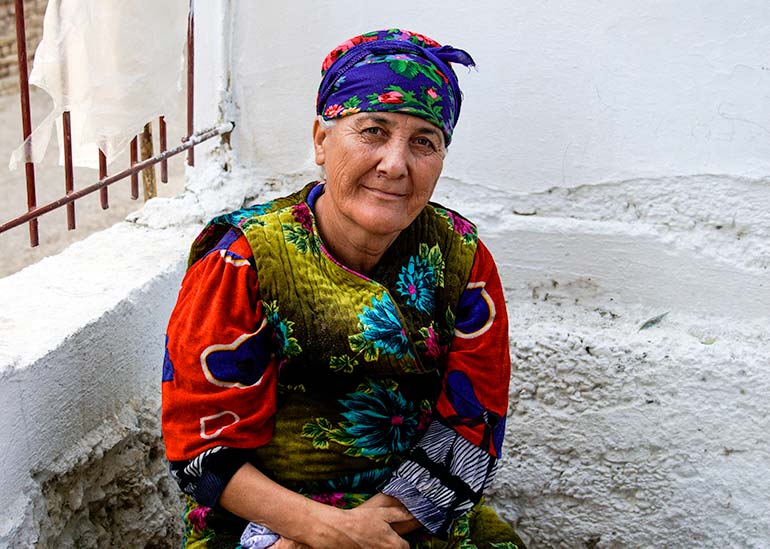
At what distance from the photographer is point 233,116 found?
259 centimetres

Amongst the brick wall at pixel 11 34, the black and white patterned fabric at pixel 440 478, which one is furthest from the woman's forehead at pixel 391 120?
the brick wall at pixel 11 34

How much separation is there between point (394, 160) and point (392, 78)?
0.48 feet

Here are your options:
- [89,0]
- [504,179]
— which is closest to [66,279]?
[89,0]

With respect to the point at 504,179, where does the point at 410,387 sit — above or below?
below

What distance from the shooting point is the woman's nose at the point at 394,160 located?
1603 millimetres

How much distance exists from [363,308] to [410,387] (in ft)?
0.70

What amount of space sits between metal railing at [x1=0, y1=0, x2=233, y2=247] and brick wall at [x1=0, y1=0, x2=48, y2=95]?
6.87 m

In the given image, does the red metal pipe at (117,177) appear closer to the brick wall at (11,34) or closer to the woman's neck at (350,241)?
the woman's neck at (350,241)

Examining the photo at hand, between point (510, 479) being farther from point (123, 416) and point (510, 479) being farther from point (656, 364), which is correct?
point (123, 416)

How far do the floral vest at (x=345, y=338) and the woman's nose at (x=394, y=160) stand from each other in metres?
0.20

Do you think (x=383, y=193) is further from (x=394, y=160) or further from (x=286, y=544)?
(x=286, y=544)

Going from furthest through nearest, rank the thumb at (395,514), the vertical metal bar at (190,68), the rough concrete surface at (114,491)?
the vertical metal bar at (190,68) < the rough concrete surface at (114,491) < the thumb at (395,514)

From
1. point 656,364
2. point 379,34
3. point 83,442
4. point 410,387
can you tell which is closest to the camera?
point 379,34

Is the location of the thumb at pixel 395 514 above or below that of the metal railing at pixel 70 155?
below
